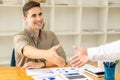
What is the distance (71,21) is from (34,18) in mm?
1710

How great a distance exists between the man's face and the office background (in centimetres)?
106

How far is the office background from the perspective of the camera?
13.2ft

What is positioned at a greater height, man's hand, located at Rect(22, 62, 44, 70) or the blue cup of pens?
the blue cup of pens

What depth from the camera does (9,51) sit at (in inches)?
165

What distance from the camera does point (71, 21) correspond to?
442 cm

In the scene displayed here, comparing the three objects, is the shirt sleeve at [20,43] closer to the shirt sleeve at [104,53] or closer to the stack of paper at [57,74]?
the stack of paper at [57,74]

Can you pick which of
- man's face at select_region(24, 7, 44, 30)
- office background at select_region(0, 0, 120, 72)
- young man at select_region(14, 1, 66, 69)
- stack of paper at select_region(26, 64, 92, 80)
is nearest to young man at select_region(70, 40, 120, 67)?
stack of paper at select_region(26, 64, 92, 80)

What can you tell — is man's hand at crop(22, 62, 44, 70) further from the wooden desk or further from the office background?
the office background

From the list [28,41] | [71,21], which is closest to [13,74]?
[28,41]

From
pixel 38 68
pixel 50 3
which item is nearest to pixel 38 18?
pixel 38 68

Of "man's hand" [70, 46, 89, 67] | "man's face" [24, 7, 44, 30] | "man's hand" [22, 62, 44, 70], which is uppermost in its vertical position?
"man's face" [24, 7, 44, 30]

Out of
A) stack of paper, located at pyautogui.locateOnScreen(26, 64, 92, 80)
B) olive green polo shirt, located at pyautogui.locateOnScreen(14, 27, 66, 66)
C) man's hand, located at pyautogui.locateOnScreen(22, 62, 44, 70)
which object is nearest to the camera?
→ stack of paper, located at pyautogui.locateOnScreen(26, 64, 92, 80)

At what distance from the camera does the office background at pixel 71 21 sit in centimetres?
403

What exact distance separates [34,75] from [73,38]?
7.97 feet
